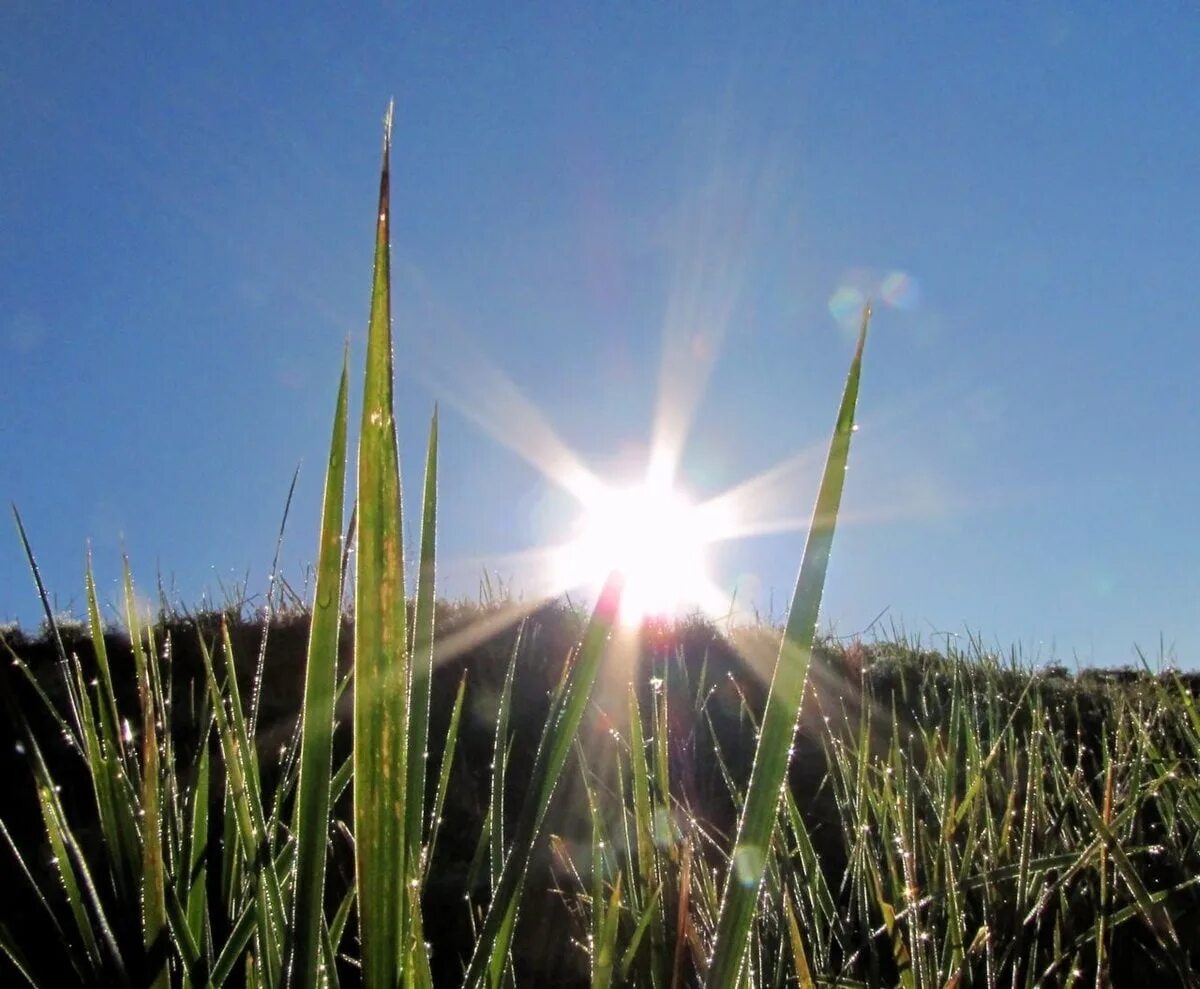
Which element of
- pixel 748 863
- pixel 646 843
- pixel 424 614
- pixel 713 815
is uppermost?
pixel 424 614

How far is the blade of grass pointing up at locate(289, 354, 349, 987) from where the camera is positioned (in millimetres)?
380

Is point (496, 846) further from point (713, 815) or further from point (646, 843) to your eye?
point (713, 815)

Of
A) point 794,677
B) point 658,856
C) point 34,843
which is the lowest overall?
point 34,843

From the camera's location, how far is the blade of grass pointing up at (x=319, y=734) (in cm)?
38

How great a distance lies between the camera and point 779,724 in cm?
37

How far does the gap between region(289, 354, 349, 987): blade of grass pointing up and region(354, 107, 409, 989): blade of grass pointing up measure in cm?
3

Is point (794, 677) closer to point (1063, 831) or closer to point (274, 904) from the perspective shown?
point (274, 904)

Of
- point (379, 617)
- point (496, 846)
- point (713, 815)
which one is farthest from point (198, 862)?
point (713, 815)

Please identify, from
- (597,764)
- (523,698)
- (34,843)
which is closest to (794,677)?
(597,764)

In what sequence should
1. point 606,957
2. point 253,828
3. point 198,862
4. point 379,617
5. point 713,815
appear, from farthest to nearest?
point 713,815 → point 198,862 → point 253,828 → point 606,957 → point 379,617

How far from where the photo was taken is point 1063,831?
151 cm

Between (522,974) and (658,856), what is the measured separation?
4.65 ft

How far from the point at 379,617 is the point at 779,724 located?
0.50 feet

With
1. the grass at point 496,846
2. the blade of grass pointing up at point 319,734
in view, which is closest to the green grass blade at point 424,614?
the grass at point 496,846
